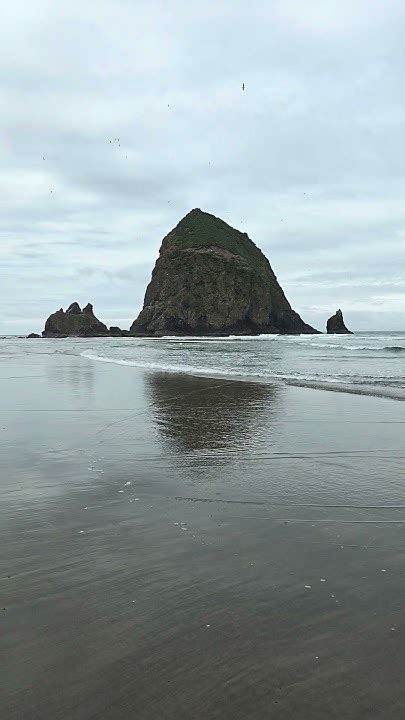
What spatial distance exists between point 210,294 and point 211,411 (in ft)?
331

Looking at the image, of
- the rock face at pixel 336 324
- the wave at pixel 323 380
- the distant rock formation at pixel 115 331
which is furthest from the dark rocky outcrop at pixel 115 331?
the wave at pixel 323 380

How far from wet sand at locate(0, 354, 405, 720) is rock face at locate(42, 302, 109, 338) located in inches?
4402

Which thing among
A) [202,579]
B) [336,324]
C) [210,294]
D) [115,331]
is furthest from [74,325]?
[202,579]

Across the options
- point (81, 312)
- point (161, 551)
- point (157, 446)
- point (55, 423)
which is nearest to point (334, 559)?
point (161, 551)

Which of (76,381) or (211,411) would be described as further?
(76,381)

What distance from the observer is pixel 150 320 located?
113 metres

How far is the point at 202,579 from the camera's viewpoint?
11.2ft

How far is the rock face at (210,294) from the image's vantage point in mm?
109500

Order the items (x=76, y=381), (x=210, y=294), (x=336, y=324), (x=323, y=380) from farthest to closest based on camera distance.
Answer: (x=336, y=324) → (x=210, y=294) → (x=323, y=380) → (x=76, y=381)

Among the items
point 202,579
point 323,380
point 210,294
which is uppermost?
point 210,294

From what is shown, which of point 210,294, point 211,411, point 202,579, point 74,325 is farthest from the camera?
point 74,325

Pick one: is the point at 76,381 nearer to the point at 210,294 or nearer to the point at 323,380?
the point at 323,380

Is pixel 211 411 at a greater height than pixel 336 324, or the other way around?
pixel 336 324

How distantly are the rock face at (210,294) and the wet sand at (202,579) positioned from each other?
334 feet
